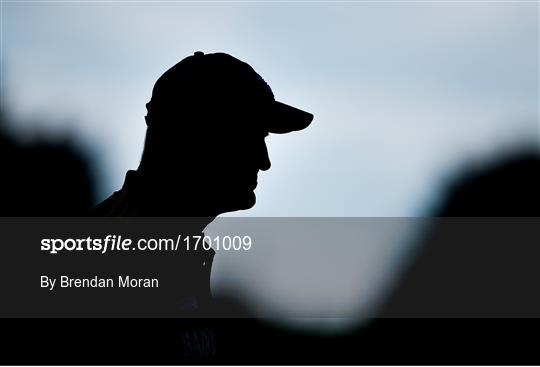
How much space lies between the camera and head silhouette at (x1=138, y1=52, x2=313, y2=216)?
13.1ft

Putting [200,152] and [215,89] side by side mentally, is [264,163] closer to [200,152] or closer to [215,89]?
[200,152]

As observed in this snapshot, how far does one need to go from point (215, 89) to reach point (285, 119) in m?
0.33

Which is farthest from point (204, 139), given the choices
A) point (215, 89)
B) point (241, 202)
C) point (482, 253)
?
point (482, 253)

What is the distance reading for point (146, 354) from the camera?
3.90 m

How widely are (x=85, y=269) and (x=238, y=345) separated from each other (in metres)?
0.83

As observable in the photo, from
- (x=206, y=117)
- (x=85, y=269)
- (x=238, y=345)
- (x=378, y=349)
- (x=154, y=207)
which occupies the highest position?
(x=206, y=117)

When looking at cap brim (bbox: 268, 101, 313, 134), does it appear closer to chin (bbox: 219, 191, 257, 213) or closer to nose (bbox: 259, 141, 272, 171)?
nose (bbox: 259, 141, 272, 171)

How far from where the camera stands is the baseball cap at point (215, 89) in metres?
4.09

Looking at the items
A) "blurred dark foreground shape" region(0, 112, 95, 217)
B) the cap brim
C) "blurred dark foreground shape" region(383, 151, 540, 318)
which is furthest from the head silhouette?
"blurred dark foreground shape" region(383, 151, 540, 318)

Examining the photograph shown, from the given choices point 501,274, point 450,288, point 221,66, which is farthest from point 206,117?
point 501,274

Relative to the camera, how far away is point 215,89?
4117 mm

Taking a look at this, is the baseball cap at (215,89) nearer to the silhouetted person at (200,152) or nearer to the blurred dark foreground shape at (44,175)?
the silhouetted person at (200,152)

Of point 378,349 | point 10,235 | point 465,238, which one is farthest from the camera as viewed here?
point 465,238

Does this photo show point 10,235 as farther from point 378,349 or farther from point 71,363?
point 378,349
